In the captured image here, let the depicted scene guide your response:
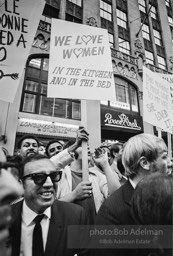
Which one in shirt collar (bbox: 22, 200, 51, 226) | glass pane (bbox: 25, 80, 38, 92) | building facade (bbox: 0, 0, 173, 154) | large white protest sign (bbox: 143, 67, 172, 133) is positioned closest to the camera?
shirt collar (bbox: 22, 200, 51, 226)

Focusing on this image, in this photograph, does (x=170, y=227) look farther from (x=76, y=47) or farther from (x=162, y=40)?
(x=162, y=40)

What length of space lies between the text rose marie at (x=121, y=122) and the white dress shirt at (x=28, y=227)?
9396 mm

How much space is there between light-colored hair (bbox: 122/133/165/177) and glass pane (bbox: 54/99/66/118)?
8601mm

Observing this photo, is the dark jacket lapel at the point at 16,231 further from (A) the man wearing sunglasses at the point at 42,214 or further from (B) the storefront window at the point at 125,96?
(B) the storefront window at the point at 125,96

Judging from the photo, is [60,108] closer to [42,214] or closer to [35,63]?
[35,63]

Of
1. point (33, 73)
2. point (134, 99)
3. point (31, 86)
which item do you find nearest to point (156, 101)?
point (31, 86)

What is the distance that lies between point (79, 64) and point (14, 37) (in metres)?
0.92

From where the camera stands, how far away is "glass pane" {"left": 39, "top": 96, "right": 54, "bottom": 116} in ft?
32.2

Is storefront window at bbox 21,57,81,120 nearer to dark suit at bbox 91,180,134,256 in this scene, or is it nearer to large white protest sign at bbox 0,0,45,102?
large white protest sign at bbox 0,0,45,102

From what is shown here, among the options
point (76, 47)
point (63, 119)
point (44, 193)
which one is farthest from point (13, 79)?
point (63, 119)

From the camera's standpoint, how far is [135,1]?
53.5 ft

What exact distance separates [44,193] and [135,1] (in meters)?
19.5

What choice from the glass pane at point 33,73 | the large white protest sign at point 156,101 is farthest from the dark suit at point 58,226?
the glass pane at point 33,73

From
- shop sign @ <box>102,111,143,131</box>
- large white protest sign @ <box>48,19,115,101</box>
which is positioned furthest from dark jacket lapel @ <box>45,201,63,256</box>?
shop sign @ <box>102,111,143,131</box>
